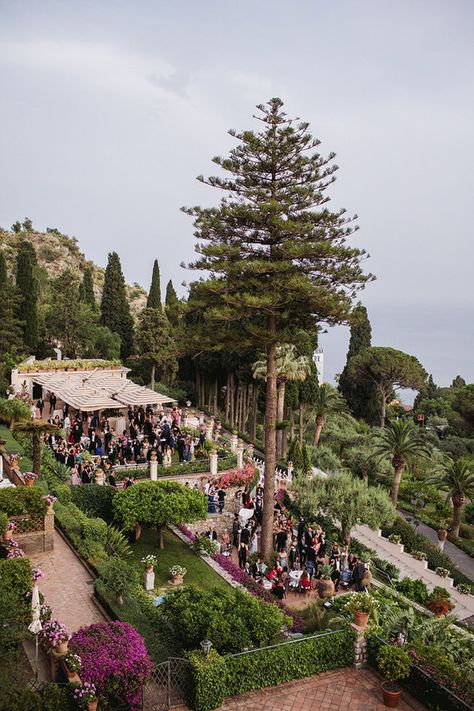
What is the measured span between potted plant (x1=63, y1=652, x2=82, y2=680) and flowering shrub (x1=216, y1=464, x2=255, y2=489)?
46.7ft

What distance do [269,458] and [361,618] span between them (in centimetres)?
862

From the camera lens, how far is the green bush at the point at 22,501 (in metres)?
13.9

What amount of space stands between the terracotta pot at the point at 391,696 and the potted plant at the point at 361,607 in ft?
4.51

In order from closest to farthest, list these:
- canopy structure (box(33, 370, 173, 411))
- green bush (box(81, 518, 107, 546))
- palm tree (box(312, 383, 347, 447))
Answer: green bush (box(81, 518, 107, 546))
canopy structure (box(33, 370, 173, 411))
palm tree (box(312, 383, 347, 447))

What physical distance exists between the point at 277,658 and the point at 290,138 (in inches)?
606

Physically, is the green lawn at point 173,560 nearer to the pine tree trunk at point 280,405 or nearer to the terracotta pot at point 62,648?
the terracotta pot at point 62,648

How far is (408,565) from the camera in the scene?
2331 cm

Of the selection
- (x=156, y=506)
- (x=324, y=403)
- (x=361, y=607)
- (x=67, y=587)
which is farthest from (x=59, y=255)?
(x=361, y=607)

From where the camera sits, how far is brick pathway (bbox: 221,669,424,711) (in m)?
10.4

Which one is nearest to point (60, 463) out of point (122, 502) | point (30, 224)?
point (122, 502)

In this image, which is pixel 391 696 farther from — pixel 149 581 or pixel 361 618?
pixel 149 581

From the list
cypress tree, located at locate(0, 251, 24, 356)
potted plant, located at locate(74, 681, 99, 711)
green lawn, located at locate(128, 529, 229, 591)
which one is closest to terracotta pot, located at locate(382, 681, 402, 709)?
potted plant, located at locate(74, 681, 99, 711)

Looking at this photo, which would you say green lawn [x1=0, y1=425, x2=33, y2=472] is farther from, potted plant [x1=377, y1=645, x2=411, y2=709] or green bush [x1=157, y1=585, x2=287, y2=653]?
potted plant [x1=377, y1=645, x2=411, y2=709]

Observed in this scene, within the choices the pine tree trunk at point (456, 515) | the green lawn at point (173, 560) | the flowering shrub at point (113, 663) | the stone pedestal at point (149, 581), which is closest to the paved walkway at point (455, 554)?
the pine tree trunk at point (456, 515)
